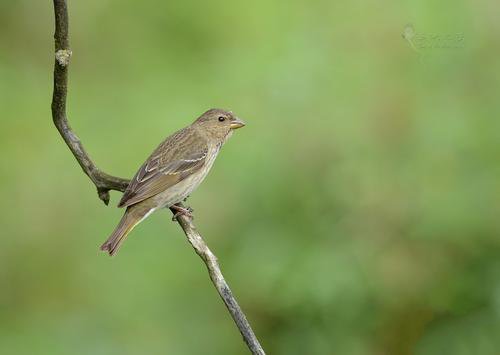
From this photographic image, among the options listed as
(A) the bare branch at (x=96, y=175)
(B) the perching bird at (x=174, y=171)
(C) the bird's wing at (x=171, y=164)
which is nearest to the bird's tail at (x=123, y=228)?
(B) the perching bird at (x=174, y=171)

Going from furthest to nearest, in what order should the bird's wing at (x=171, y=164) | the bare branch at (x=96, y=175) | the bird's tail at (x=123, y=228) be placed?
the bird's wing at (x=171, y=164), the bird's tail at (x=123, y=228), the bare branch at (x=96, y=175)

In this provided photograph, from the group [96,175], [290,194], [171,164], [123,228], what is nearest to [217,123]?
[171,164]

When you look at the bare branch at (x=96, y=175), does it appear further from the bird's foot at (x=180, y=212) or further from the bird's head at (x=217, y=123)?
the bird's head at (x=217, y=123)

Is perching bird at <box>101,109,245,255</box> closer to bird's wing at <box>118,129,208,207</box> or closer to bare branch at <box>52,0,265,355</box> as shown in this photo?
bird's wing at <box>118,129,208,207</box>

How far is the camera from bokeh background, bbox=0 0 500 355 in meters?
6.02

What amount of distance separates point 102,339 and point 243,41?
4489 millimetres

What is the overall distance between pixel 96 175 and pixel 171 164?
157 centimetres

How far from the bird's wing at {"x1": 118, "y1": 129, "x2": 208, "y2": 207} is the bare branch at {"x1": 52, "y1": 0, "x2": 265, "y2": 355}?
752mm

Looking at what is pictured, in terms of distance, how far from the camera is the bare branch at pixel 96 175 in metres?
3.60

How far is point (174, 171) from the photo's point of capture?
6.05 meters

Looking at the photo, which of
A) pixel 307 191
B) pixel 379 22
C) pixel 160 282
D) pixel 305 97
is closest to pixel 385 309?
pixel 307 191

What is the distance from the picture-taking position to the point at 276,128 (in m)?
7.68

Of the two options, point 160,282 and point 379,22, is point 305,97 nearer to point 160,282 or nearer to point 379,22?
point 379,22

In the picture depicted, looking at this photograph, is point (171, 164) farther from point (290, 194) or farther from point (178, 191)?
point (290, 194)
